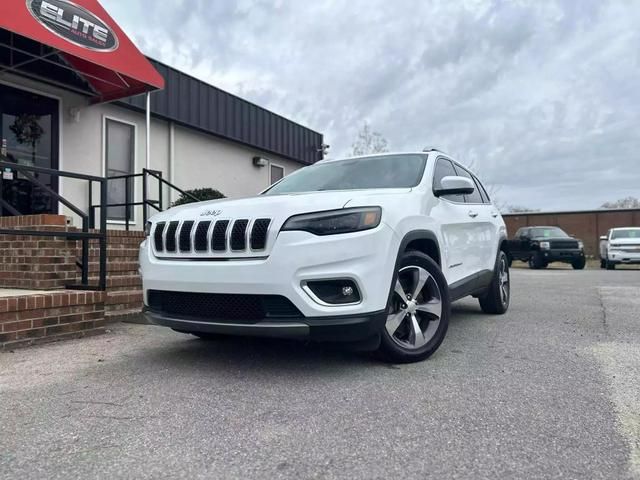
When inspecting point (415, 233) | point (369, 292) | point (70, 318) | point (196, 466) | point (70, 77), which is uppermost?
point (70, 77)

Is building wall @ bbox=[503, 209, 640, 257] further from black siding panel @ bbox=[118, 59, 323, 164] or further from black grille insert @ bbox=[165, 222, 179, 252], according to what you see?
black grille insert @ bbox=[165, 222, 179, 252]

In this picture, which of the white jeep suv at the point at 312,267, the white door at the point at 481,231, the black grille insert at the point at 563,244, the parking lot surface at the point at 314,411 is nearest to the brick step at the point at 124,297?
the parking lot surface at the point at 314,411

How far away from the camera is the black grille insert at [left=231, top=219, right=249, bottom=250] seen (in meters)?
3.24

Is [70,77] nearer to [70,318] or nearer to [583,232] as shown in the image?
[70,318]

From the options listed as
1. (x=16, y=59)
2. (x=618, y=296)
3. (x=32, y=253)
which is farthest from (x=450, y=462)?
(x=16, y=59)

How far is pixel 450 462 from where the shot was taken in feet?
7.06

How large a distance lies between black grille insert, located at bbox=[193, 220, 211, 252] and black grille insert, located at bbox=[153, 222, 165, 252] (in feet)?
1.23

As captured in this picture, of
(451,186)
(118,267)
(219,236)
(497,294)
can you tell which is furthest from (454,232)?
(118,267)

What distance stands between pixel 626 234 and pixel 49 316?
18.9 m

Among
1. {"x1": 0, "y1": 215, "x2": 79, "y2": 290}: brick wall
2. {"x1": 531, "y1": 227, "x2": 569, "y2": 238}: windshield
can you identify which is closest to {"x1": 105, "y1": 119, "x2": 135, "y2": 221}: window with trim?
{"x1": 0, "y1": 215, "x2": 79, "y2": 290}: brick wall

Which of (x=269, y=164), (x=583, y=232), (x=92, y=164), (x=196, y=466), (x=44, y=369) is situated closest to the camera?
(x=196, y=466)

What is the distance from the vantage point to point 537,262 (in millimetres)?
17844

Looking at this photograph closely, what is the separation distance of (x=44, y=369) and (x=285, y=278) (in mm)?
1953

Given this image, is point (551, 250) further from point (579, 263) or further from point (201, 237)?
point (201, 237)
